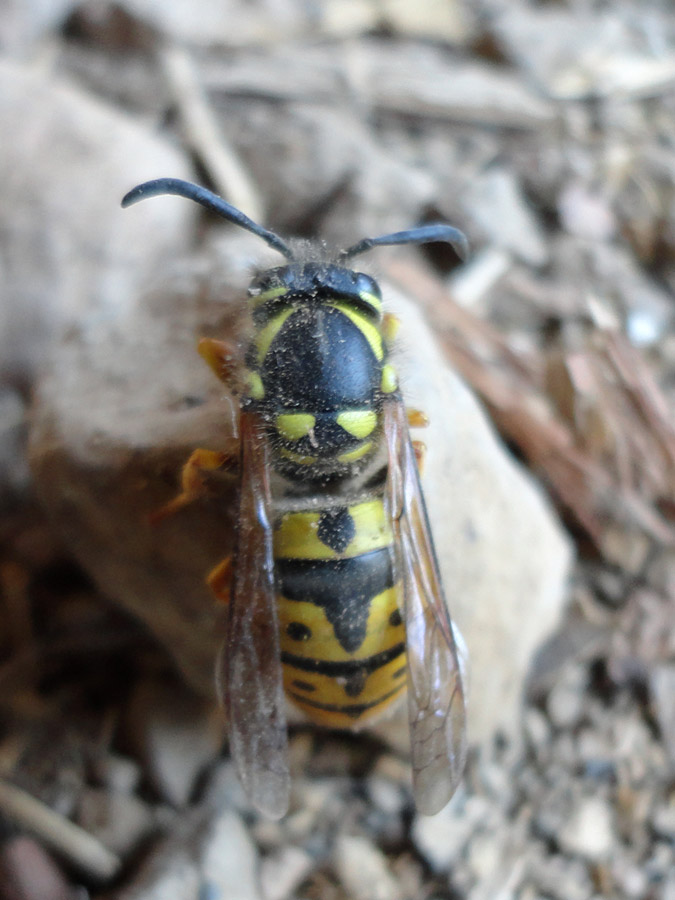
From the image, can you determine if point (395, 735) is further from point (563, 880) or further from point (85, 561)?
point (85, 561)

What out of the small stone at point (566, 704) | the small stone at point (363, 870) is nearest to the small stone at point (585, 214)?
the small stone at point (566, 704)

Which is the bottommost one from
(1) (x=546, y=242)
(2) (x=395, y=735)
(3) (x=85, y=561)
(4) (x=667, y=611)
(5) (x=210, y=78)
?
(2) (x=395, y=735)

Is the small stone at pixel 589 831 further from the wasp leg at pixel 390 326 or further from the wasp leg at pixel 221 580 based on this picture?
the wasp leg at pixel 390 326

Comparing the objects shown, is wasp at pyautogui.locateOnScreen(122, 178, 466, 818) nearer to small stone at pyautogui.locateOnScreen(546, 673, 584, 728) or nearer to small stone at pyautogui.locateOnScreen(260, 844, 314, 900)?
small stone at pyautogui.locateOnScreen(260, 844, 314, 900)

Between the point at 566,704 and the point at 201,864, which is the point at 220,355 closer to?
the point at 201,864

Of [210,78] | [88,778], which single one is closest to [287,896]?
[88,778]

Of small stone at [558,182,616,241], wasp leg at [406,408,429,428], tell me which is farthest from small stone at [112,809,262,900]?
small stone at [558,182,616,241]

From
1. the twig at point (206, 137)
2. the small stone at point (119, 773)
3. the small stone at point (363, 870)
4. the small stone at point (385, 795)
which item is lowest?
the small stone at point (363, 870)
